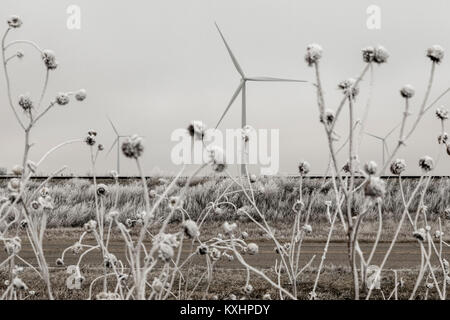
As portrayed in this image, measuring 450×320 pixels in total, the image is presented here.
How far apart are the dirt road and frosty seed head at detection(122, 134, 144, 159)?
6.04 meters

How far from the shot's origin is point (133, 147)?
5.20 ft

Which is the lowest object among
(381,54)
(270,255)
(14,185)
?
(270,255)

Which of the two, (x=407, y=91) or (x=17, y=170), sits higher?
(x=407, y=91)

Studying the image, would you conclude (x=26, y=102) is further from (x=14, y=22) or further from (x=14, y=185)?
(x=14, y=185)

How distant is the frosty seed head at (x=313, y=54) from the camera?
1971 mm

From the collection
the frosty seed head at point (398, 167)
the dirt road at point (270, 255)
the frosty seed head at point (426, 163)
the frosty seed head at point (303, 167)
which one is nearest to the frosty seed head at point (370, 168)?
the frosty seed head at point (398, 167)

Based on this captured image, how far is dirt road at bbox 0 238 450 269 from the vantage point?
8234mm

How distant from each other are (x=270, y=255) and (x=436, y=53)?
7.29m

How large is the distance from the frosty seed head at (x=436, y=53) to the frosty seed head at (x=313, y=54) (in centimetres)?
41

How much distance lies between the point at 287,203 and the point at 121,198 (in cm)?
452

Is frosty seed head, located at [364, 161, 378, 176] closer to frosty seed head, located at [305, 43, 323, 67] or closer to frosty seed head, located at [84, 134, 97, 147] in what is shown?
frosty seed head, located at [305, 43, 323, 67]

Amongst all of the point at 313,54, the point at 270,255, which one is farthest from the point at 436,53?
the point at 270,255

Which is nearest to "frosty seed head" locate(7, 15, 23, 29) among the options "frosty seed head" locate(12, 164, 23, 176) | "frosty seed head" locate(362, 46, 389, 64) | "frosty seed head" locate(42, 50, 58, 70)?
→ "frosty seed head" locate(42, 50, 58, 70)

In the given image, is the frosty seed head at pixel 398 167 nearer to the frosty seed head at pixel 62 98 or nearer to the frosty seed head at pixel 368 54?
the frosty seed head at pixel 368 54
